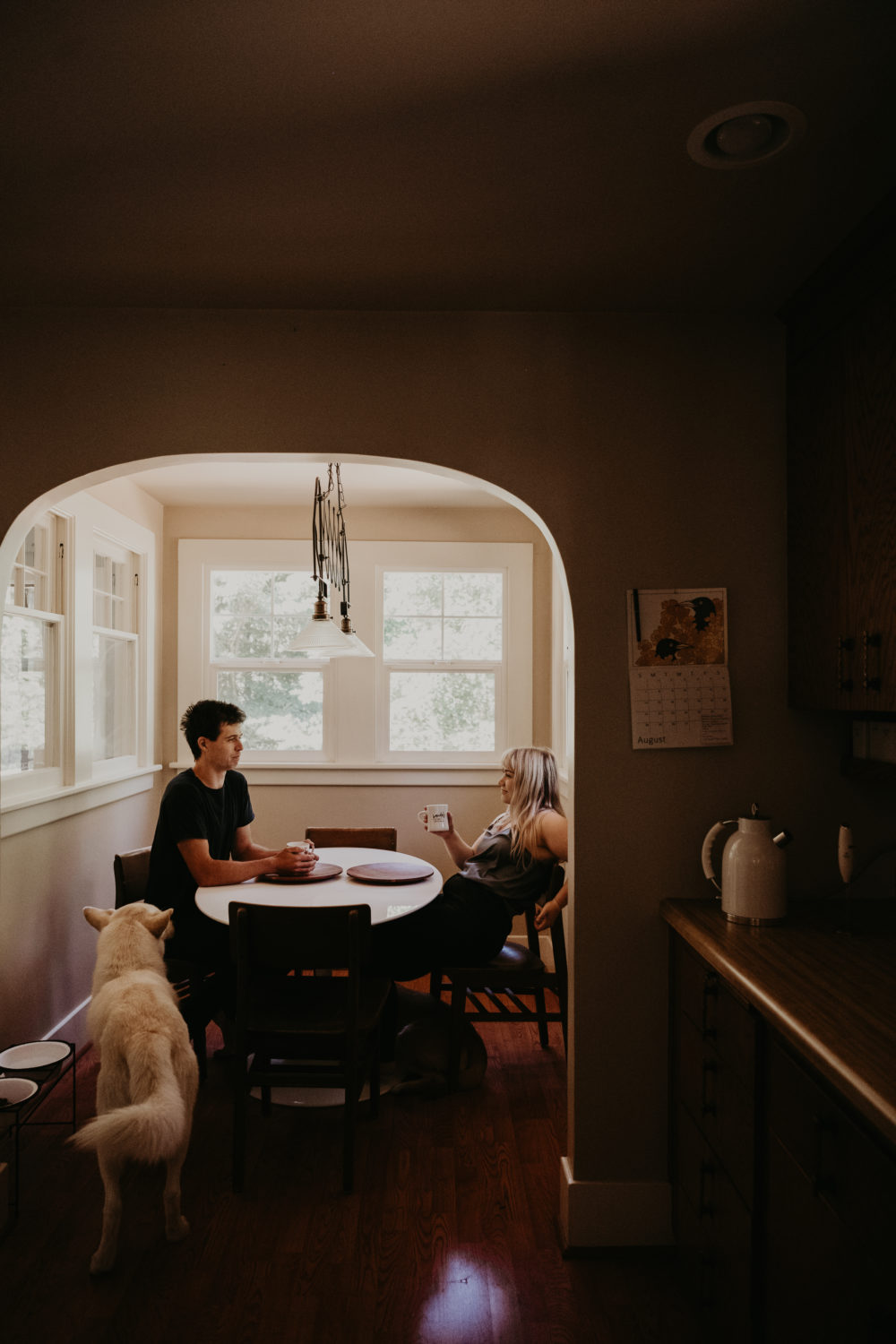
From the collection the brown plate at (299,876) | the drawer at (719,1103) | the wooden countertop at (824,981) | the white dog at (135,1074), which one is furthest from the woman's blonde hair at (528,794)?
the white dog at (135,1074)

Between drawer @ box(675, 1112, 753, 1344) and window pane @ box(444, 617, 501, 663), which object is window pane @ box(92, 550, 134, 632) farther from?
drawer @ box(675, 1112, 753, 1344)

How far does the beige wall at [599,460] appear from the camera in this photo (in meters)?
2.29

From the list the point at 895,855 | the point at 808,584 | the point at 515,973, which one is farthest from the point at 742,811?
the point at 515,973

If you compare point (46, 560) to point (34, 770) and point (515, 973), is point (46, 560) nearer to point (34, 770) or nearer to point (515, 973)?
point (34, 770)

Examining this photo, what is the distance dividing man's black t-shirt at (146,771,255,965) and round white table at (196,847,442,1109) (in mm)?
103

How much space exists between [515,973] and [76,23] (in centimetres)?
295

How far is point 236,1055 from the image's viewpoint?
258cm

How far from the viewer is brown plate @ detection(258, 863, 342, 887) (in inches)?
126

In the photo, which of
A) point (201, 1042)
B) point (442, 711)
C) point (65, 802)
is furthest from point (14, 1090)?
point (442, 711)

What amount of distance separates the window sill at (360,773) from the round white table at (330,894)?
1559 mm

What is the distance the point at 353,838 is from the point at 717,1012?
2.43 meters

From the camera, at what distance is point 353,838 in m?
4.05

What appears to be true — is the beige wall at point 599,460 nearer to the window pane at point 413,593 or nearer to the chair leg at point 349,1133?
the chair leg at point 349,1133

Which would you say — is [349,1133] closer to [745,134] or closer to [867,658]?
[867,658]
